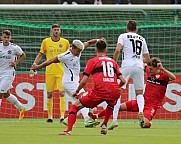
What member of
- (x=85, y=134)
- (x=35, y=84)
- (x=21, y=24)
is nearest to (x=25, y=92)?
(x=35, y=84)

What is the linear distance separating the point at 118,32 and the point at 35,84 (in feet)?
9.22

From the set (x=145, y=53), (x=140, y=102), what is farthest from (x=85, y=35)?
(x=140, y=102)

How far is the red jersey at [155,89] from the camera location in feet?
53.8

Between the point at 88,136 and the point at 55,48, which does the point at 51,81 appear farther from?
the point at 88,136

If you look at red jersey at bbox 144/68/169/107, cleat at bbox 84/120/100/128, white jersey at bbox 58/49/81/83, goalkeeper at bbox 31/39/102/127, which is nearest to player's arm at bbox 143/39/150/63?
red jersey at bbox 144/68/169/107

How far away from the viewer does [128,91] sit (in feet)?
65.3

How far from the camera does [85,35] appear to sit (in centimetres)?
2080

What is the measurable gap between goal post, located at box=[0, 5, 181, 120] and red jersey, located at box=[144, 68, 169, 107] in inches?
125

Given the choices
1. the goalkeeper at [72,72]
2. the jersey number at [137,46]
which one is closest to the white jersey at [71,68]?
the goalkeeper at [72,72]

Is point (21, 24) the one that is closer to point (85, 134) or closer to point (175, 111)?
point (175, 111)

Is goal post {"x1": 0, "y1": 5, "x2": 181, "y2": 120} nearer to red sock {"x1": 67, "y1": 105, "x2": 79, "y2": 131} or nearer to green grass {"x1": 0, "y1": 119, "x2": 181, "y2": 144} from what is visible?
green grass {"x1": 0, "y1": 119, "x2": 181, "y2": 144}

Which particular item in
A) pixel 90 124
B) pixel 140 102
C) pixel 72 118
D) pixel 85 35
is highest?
pixel 85 35

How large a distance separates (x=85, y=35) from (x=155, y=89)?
476cm

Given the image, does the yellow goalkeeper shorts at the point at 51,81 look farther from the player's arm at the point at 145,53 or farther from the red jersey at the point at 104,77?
the red jersey at the point at 104,77
